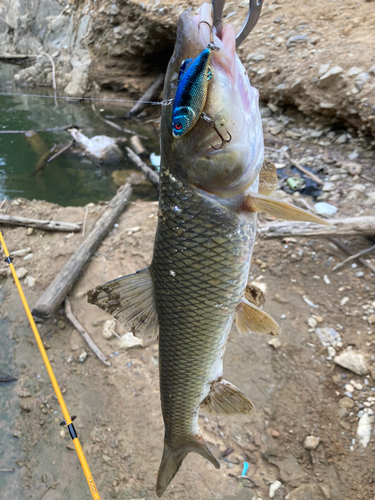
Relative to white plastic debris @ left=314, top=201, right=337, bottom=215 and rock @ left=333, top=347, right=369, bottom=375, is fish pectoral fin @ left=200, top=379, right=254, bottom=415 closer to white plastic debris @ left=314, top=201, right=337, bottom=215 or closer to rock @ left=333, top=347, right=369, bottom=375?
rock @ left=333, top=347, right=369, bottom=375

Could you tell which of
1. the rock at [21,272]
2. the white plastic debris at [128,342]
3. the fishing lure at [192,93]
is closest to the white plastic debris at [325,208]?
the white plastic debris at [128,342]

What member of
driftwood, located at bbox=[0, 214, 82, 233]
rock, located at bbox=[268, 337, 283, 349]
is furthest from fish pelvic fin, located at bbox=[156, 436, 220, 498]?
driftwood, located at bbox=[0, 214, 82, 233]

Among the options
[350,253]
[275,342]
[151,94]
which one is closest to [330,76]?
[350,253]

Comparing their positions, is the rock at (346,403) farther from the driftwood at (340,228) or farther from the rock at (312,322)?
the driftwood at (340,228)

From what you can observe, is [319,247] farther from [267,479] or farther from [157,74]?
[157,74]

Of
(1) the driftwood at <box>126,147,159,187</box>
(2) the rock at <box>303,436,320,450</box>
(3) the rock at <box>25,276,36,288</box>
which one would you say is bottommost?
(3) the rock at <box>25,276,36,288</box>

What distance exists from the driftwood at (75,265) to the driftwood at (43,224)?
0.43m

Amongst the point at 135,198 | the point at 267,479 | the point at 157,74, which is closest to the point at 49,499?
the point at 267,479

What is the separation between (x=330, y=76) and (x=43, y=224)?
5273mm

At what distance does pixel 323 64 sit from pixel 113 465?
648 centimetres

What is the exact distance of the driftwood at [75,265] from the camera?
3847mm

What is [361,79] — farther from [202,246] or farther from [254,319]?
[202,246]

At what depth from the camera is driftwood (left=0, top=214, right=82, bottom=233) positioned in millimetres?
5117

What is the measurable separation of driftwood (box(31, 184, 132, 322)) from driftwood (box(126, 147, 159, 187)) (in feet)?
5.72
